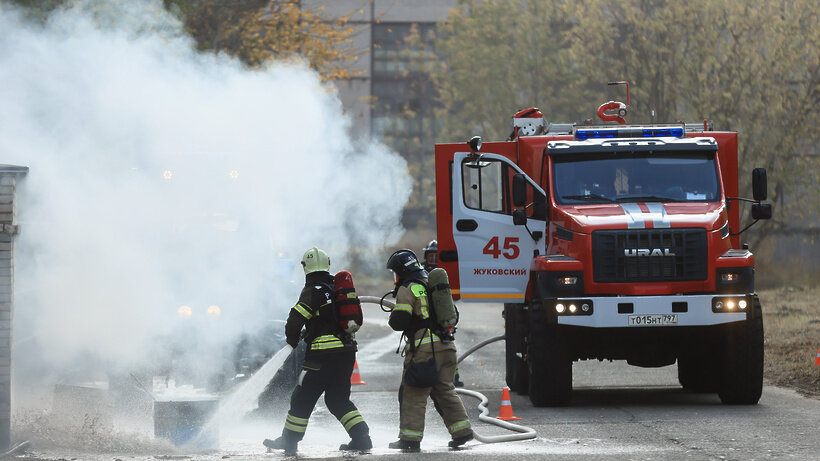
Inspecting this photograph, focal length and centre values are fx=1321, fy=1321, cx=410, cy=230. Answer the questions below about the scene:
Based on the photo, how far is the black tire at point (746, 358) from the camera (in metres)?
13.3

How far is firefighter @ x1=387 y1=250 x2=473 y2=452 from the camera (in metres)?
10.6

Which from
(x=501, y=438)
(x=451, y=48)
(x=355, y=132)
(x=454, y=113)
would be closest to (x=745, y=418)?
(x=501, y=438)

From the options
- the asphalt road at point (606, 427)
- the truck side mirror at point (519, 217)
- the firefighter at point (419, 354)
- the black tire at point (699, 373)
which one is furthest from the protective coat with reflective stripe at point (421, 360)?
the black tire at point (699, 373)

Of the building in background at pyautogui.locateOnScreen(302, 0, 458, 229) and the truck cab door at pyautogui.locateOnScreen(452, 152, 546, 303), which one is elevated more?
the building in background at pyautogui.locateOnScreen(302, 0, 458, 229)

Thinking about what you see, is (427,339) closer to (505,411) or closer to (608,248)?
(505,411)

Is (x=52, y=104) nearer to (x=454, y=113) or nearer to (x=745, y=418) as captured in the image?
(x=745, y=418)

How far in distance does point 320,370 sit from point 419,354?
818 mm

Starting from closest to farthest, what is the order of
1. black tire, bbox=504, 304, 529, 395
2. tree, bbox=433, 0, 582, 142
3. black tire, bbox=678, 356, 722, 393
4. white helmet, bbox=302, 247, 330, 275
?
1. white helmet, bbox=302, 247, 330, 275
2. black tire, bbox=678, 356, 722, 393
3. black tire, bbox=504, 304, 529, 395
4. tree, bbox=433, 0, 582, 142

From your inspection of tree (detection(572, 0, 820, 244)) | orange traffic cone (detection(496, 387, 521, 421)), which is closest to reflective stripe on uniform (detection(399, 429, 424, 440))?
orange traffic cone (detection(496, 387, 521, 421))

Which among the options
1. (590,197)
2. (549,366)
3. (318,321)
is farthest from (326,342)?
(590,197)

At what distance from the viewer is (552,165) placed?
14.1 meters

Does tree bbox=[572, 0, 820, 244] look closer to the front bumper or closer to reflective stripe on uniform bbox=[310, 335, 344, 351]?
the front bumper

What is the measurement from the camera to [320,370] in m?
10.8

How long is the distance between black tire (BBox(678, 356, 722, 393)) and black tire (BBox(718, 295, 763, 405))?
293 mm
